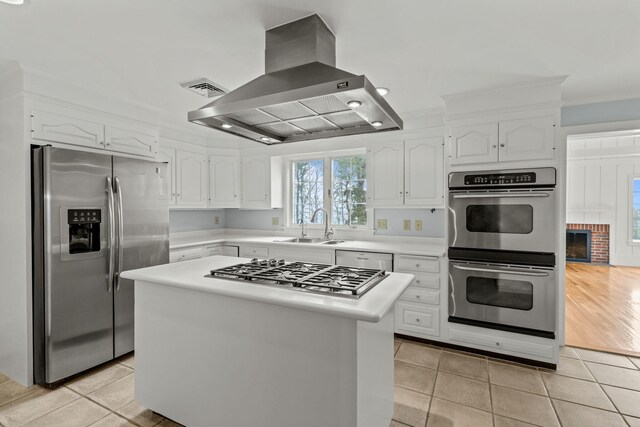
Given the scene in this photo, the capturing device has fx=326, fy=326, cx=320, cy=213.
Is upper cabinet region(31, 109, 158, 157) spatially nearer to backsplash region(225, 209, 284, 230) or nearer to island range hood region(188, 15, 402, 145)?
island range hood region(188, 15, 402, 145)

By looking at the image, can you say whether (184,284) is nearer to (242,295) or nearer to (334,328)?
(242,295)

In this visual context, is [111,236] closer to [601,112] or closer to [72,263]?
[72,263]

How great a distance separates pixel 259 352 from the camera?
1646 mm

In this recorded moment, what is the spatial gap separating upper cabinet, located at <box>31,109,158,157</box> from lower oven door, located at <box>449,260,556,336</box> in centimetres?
325

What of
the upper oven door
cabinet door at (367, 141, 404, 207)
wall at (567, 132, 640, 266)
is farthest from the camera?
wall at (567, 132, 640, 266)

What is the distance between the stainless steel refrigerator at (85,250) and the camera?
7.75ft

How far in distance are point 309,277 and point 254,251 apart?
7.70 feet

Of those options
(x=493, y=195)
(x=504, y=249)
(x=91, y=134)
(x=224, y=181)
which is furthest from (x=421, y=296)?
(x=91, y=134)

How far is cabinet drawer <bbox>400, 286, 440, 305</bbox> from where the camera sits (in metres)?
3.14

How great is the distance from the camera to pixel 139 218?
9.55 ft

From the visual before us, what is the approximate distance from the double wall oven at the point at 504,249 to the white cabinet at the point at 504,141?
13 cm

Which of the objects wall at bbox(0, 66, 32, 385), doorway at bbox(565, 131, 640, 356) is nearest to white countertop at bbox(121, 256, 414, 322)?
wall at bbox(0, 66, 32, 385)

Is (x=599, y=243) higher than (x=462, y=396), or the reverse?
(x=599, y=243)

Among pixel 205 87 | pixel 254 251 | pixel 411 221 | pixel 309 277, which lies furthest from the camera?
pixel 254 251
